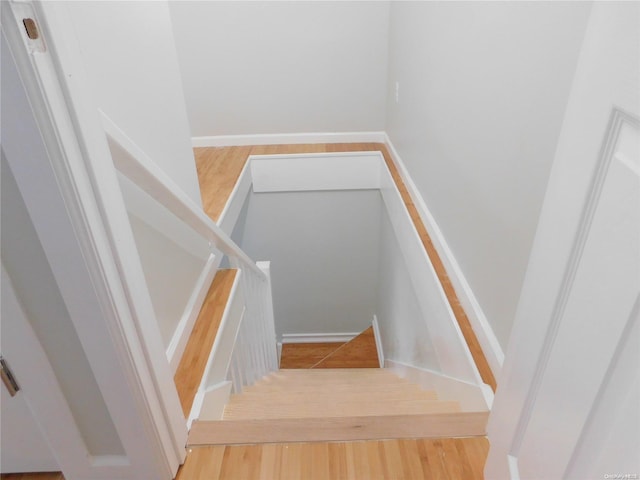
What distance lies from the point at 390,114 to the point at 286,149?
100cm

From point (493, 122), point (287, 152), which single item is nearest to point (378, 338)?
point (287, 152)

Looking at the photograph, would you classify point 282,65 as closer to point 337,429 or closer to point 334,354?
point 334,354

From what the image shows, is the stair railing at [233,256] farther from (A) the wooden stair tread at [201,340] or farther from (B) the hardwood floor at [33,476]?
(B) the hardwood floor at [33,476]

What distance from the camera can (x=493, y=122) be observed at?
1430 millimetres

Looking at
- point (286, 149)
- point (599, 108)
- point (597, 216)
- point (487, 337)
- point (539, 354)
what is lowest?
point (286, 149)

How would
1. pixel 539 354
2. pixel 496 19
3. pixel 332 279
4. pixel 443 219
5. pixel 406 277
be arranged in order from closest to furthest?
pixel 539 354, pixel 496 19, pixel 443 219, pixel 406 277, pixel 332 279

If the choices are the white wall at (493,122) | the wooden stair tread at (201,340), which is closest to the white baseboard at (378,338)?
the white wall at (493,122)

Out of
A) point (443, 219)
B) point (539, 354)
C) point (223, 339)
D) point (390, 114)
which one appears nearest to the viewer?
point (539, 354)

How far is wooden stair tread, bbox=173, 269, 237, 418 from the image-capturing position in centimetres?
149

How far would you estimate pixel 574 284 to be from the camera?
2.21ft

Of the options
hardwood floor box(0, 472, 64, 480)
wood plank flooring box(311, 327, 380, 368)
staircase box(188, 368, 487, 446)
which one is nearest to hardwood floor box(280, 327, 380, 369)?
wood plank flooring box(311, 327, 380, 368)

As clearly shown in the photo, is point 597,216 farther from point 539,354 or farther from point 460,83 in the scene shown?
point 460,83

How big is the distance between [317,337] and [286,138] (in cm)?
228

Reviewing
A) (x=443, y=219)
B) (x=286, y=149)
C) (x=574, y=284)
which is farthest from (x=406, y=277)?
(x=574, y=284)
